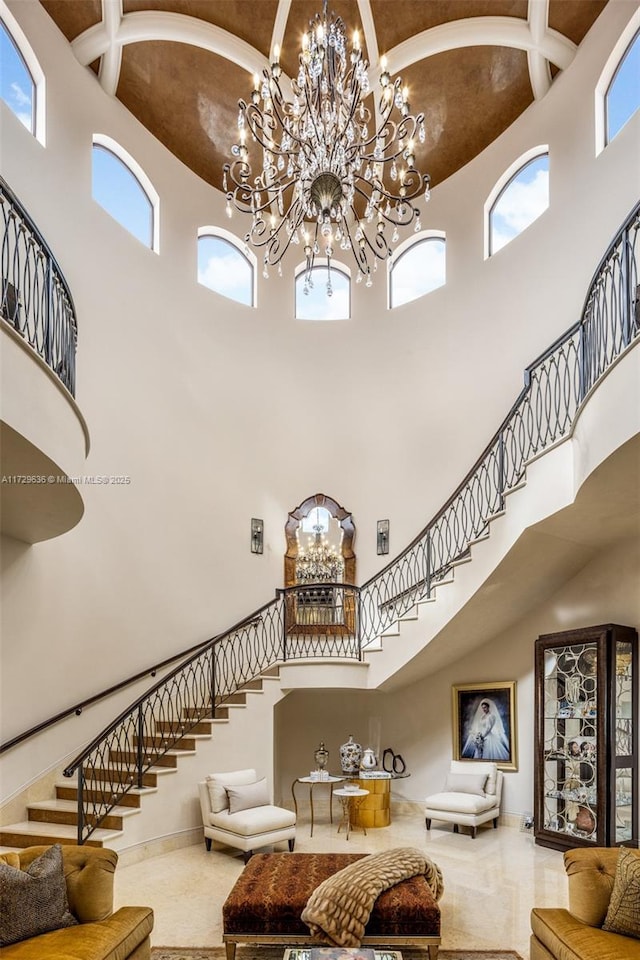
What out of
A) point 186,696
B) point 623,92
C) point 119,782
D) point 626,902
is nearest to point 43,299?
point 119,782

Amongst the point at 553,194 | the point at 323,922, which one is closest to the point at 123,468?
the point at 323,922

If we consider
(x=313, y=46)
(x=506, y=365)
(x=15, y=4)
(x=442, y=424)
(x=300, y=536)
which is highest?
(x=15, y=4)

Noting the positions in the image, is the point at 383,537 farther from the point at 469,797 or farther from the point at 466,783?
the point at 469,797

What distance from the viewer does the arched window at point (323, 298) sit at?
465 inches

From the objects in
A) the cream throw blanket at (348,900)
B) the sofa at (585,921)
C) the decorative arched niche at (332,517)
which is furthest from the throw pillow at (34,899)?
the decorative arched niche at (332,517)

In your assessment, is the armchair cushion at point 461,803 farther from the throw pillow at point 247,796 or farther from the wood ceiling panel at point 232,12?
the wood ceiling panel at point 232,12

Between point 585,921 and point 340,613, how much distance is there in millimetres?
6696

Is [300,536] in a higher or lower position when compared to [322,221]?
lower

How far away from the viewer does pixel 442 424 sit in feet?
34.2

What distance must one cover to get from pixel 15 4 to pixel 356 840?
1006 cm

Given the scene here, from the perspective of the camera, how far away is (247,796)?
717cm

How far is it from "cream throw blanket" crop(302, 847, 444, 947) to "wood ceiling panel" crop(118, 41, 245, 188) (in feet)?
32.2

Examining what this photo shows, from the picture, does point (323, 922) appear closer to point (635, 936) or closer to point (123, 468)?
point (635, 936)

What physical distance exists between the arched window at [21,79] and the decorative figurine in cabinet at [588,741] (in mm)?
8242
